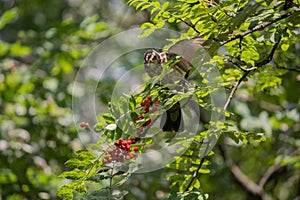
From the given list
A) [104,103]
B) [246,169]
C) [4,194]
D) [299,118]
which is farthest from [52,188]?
[246,169]

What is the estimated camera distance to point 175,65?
1.32 metres

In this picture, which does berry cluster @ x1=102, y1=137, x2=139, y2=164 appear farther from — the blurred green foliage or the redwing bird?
the blurred green foliage

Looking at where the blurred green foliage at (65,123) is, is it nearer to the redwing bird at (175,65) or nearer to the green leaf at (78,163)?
the redwing bird at (175,65)

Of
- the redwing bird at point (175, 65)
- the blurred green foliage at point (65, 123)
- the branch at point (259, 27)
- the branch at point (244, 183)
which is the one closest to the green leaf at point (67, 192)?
the redwing bird at point (175, 65)

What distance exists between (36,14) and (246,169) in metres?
2.33

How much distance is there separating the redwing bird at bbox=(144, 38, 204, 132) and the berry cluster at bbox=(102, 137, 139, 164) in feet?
0.40

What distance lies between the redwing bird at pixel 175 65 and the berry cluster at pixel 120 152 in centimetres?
12

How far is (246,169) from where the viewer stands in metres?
3.72

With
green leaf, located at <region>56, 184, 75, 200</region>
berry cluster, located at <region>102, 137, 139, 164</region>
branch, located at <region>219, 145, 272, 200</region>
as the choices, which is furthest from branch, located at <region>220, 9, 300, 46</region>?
branch, located at <region>219, 145, 272, 200</region>

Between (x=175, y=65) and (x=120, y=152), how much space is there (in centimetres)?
24

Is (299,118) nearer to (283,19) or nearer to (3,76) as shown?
(283,19)

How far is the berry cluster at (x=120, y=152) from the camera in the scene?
1.27m

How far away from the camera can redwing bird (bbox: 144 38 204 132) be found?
4.33 feet

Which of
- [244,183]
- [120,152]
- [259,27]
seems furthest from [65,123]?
[259,27]
